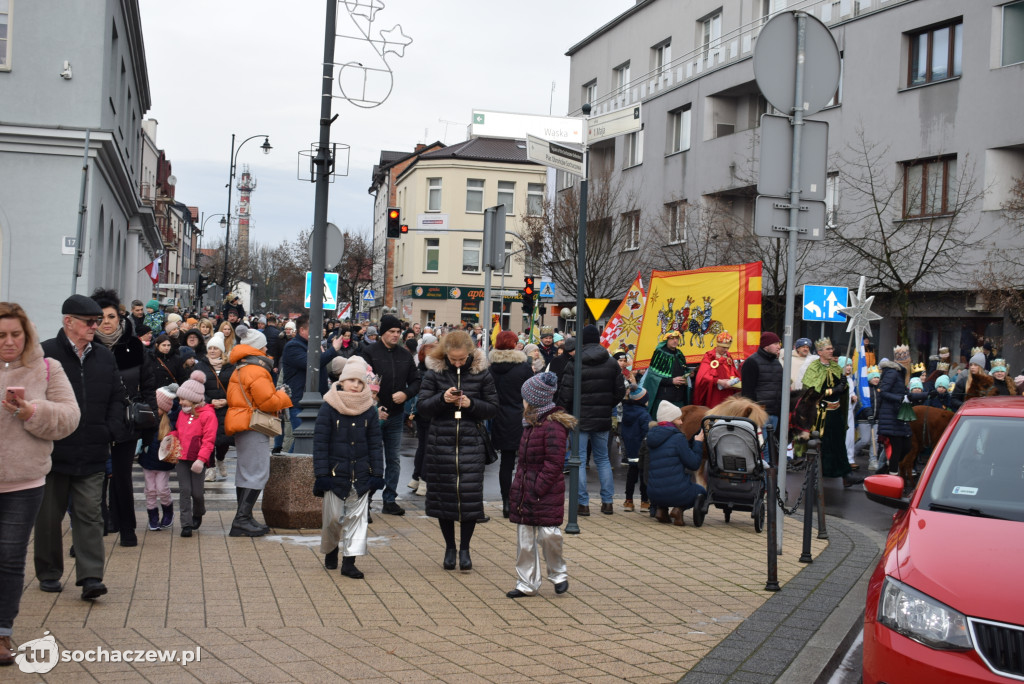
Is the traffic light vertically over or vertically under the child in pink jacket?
over

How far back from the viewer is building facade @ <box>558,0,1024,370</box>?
2266cm

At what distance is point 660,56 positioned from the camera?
3744cm

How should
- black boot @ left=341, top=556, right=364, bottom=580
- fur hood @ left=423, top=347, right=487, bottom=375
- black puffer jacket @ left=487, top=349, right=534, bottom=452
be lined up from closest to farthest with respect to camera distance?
1. black boot @ left=341, top=556, right=364, bottom=580
2. fur hood @ left=423, top=347, right=487, bottom=375
3. black puffer jacket @ left=487, top=349, right=534, bottom=452

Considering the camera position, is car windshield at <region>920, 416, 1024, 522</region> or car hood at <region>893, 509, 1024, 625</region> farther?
car windshield at <region>920, 416, 1024, 522</region>

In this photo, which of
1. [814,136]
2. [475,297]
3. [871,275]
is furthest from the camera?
[475,297]

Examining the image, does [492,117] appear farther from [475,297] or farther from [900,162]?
[475,297]

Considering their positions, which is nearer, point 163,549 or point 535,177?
point 163,549

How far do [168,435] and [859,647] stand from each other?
584 centimetres

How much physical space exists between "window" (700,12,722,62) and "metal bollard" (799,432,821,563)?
25762mm

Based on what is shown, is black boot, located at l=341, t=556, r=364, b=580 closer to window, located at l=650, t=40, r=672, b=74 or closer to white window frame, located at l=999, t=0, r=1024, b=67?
white window frame, located at l=999, t=0, r=1024, b=67

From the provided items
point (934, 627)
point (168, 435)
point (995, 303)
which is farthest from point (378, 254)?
point (934, 627)

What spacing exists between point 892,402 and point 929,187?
1135cm

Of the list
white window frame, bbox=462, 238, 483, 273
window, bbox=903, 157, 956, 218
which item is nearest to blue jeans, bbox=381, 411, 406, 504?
window, bbox=903, 157, 956, 218

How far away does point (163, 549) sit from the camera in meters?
8.37
